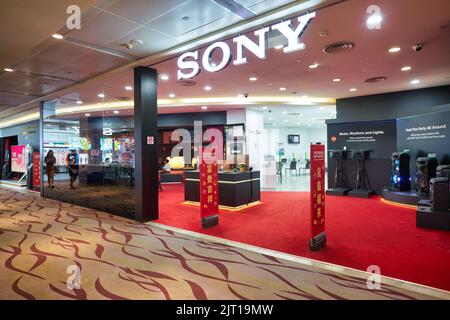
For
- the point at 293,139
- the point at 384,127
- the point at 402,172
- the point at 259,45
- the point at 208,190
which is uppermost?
the point at 259,45

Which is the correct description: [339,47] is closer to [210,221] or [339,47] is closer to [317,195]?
[317,195]

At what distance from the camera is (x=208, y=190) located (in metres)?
5.32

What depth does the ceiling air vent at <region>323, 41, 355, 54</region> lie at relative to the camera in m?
5.02

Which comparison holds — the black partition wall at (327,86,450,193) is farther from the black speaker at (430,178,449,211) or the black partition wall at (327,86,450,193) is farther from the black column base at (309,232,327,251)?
the black column base at (309,232,327,251)

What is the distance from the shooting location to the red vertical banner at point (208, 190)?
5125mm

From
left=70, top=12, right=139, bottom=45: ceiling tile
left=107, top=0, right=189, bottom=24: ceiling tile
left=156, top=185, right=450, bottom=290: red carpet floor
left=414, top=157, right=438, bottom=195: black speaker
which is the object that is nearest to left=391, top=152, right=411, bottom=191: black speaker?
left=156, top=185, right=450, bottom=290: red carpet floor

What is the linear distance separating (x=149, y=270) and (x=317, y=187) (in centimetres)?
241

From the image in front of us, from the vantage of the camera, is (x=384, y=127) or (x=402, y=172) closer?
(x=402, y=172)

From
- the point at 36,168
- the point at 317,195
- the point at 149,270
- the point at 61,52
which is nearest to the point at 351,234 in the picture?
A: the point at 317,195

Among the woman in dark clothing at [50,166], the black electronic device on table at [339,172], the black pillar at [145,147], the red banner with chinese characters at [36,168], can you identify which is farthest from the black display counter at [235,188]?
the red banner with chinese characters at [36,168]

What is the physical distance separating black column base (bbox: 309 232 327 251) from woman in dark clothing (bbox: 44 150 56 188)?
27.6ft

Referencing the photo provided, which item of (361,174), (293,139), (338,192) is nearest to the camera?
(338,192)

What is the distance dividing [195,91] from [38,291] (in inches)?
280

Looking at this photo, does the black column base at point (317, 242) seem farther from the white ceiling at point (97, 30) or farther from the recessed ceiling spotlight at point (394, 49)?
the recessed ceiling spotlight at point (394, 49)
